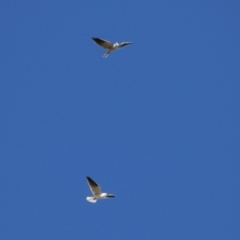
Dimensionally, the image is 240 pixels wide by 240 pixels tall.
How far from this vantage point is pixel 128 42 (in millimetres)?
30047

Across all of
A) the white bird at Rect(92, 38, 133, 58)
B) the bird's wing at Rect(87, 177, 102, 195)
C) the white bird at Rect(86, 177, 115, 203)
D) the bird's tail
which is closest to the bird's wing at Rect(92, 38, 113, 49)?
the white bird at Rect(92, 38, 133, 58)

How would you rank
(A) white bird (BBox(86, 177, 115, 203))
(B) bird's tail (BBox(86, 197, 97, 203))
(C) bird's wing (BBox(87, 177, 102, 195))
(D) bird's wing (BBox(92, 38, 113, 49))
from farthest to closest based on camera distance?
(D) bird's wing (BBox(92, 38, 113, 49)) < (B) bird's tail (BBox(86, 197, 97, 203)) < (A) white bird (BBox(86, 177, 115, 203)) < (C) bird's wing (BBox(87, 177, 102, 195))

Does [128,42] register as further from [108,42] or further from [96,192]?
[96,192]

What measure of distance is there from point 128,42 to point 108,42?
31.2 inches

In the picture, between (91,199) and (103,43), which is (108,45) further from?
(91,199)

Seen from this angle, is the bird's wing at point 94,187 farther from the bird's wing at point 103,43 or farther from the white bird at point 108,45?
the bird's wing at point 103,43

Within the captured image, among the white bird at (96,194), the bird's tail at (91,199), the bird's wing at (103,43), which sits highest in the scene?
the bird's wing at (103,43)

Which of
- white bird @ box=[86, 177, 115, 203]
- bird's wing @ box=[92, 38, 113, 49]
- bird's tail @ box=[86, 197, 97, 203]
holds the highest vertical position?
bird's wing @ box=[92, 38, 113, 49]

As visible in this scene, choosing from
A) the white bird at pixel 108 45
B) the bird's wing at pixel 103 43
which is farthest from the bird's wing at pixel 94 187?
the bird's wing at pixel 103 43

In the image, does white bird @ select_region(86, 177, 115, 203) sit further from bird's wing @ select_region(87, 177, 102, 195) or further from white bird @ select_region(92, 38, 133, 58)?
white bird @ select_region(92, 38, 133, 58)

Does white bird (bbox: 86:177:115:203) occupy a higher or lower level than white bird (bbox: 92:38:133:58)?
lower

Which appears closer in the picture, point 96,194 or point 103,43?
point 96,194

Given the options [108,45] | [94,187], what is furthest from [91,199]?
[108,45]

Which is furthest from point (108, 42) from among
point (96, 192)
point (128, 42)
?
point (96, 192)
